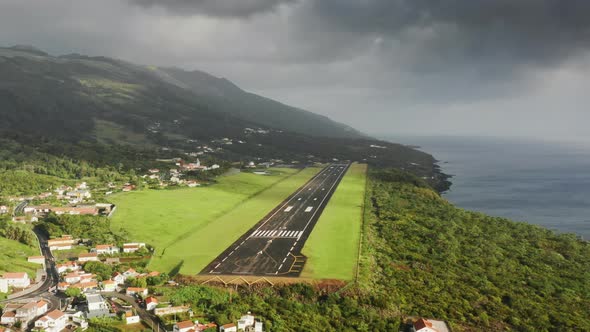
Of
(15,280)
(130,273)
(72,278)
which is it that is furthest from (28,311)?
(130,273)

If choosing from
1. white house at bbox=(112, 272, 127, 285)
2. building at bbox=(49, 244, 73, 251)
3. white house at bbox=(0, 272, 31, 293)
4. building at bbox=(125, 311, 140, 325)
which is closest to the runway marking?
white house at bbox=(112, 272, 127, 285)

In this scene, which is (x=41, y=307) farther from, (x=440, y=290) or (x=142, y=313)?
(x=440, y=290)

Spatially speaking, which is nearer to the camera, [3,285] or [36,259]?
[3,285]

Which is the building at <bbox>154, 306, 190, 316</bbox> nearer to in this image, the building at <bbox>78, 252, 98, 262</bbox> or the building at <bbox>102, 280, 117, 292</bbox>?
the building at <bbox>102, 280, 117, 292</bbox>

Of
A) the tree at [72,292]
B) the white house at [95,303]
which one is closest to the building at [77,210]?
the tree at [72,292]

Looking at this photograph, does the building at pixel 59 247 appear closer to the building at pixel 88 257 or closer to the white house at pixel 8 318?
the building at pixel 88 257

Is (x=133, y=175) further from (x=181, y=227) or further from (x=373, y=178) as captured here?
(x=373, y=178)
